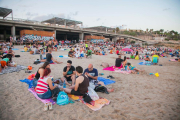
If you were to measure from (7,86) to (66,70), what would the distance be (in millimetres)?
2291

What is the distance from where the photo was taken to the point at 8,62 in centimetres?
714

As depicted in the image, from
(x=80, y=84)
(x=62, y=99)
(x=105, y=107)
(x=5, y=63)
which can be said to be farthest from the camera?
(x=5, y=63)

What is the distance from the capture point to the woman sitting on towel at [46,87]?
3332 millimetres

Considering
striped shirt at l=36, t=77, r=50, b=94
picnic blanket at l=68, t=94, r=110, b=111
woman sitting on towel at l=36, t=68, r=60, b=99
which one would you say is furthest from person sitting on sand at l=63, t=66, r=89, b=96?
striped shirt at l=36, t=77, r=50, b=94

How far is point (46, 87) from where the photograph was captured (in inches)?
135

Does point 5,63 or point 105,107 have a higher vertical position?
point 5,63

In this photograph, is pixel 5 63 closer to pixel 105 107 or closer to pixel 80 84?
pixel 80 84

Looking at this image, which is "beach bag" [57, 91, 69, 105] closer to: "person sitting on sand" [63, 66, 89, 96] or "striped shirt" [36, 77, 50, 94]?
"person sitting on sand" [63, 66, 89, 96]

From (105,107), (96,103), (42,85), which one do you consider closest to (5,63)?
(42,85)

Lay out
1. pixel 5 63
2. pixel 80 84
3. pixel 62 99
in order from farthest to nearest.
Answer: pixel 5 63 < pixel 80 84 < pixel 62 99

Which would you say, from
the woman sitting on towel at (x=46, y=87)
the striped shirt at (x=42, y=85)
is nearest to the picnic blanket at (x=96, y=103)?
the woman sitting on towel at (x=46, y=87)

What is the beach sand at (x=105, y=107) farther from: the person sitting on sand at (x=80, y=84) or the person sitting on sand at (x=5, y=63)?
the person sitting on sand at (x=5, y=63)

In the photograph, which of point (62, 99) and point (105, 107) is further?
point (62, 99)

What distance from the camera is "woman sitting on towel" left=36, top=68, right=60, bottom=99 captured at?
333 cm
